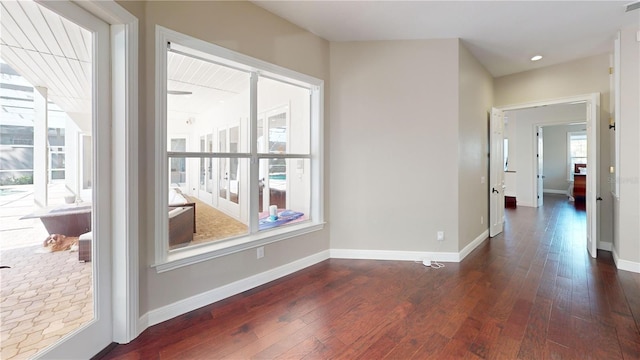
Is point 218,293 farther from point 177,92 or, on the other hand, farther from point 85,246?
point 177,92

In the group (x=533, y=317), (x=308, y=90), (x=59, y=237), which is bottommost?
(x=533, y=317)

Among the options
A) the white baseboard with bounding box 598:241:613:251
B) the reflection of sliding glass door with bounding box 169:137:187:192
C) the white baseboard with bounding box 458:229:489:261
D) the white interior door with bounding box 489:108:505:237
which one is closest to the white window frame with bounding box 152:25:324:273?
the reflection of sliding glass door with bounding box 169:137:187:192

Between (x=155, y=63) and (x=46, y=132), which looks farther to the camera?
(x=155, y=63)

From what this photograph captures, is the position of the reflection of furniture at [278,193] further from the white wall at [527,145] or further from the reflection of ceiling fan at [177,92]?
the white wall at [527,145]

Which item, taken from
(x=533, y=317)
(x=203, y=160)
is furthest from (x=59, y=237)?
(x=533, y=317)

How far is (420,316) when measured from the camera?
7.57ft

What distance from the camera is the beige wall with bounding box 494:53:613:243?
3.96m

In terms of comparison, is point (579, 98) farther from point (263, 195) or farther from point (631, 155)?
point (263, 195)

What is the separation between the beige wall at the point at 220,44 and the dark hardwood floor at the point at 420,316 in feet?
0.80

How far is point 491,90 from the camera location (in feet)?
16.0

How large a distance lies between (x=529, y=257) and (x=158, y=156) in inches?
181

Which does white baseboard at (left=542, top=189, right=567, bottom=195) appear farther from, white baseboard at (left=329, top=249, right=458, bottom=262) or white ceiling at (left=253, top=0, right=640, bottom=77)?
white baseboard at (left=329, top=249, right=458, bottom=262)

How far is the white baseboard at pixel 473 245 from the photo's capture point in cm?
370

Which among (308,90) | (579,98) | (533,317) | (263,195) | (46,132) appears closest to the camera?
(46,132)
